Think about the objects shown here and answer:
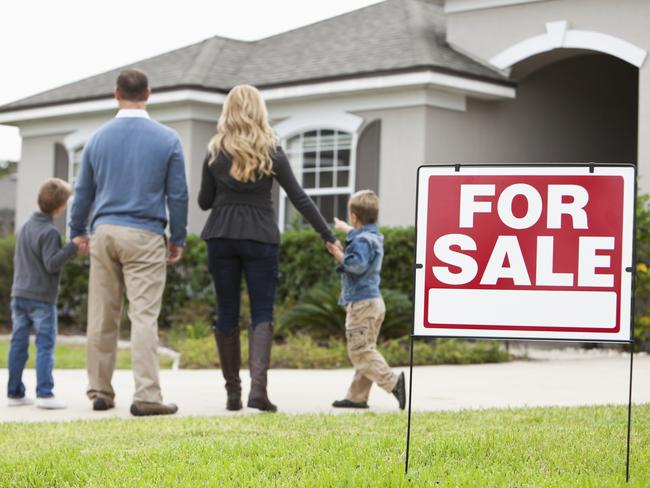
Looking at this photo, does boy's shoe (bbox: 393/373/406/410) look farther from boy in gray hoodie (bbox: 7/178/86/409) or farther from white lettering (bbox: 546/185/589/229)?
white lettering (bbox: 546/185/589/229)

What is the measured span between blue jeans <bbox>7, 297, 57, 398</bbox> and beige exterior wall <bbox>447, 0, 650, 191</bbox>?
8987mm

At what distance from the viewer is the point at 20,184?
20.7m

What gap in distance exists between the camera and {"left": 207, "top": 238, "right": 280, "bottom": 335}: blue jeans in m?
7.30

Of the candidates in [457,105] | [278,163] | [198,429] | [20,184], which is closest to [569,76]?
[457,105]

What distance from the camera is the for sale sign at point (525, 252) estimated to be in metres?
4.63

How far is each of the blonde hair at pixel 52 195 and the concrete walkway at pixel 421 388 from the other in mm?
1433

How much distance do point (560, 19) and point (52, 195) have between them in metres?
9.80

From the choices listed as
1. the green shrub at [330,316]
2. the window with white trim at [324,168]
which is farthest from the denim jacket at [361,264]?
the window with white trim at [324,168]

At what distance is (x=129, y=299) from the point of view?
7301 mm

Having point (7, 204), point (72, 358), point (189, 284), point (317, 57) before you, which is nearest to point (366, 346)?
point (72, 358)

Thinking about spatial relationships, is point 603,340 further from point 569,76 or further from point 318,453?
point 569,76

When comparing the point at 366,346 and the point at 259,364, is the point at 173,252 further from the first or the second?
the point at 366,346

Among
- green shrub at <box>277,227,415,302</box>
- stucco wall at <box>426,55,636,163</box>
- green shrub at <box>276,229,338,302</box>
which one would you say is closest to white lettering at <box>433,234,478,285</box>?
green shrub at <box>277,227,415,302</box>

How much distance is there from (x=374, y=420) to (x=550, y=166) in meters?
2.42
